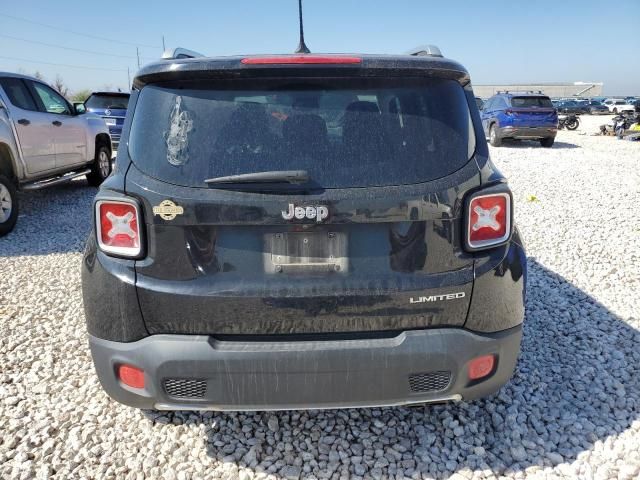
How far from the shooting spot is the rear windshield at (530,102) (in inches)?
610

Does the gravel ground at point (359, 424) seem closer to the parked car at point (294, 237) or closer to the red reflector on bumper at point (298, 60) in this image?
the parked car at point (294, 237)

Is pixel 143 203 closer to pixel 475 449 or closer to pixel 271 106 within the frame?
pixel 271 106

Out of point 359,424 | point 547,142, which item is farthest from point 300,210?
point 547,142

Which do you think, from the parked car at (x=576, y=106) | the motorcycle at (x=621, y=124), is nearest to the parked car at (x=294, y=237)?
the motorcycle at (x=621, y=124)

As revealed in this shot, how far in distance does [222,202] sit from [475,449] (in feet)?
5.70

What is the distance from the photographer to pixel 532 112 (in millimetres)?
15352

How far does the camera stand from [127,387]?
2.04 meters

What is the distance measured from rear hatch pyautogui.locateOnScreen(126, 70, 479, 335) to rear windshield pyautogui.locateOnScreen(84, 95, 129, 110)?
→ 12833mm

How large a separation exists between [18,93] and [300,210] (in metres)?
6.71

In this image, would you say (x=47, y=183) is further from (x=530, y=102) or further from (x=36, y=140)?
(x=530, y=102)

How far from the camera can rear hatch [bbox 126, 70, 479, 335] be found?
188cm

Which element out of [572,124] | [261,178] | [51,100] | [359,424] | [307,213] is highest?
[261,178]

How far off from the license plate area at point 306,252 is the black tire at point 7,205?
565cm

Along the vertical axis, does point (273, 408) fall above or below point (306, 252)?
below
